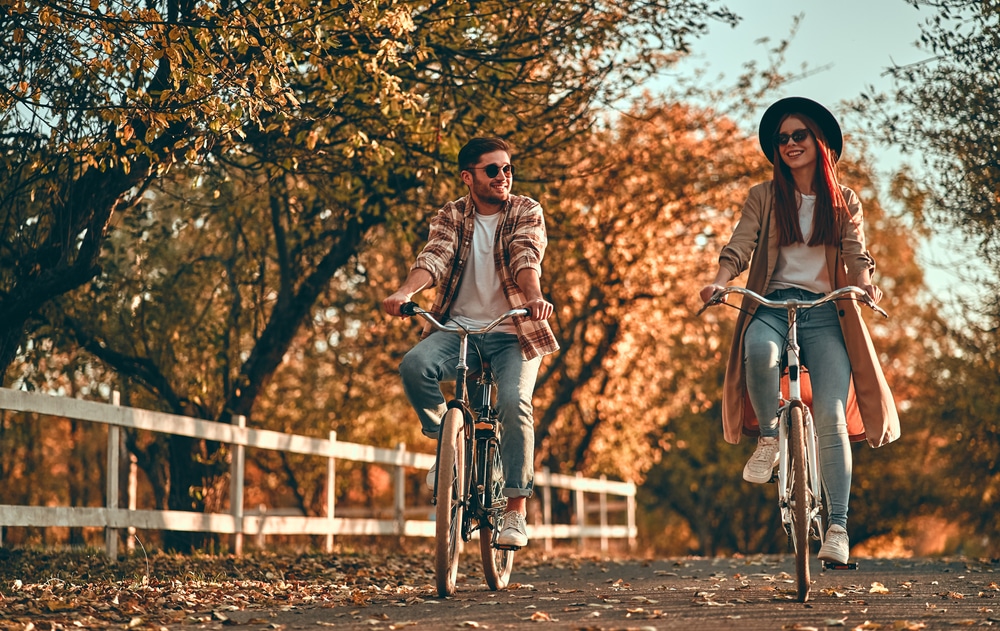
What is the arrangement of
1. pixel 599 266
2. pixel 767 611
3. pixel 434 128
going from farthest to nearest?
pixel 599 266
pixel 434 128
pixel 767 611

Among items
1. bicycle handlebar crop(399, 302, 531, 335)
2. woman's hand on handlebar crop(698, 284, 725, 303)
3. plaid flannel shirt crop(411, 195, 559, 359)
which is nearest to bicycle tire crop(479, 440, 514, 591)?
plaid flannel shirt crop(411, 195, 559, 359)

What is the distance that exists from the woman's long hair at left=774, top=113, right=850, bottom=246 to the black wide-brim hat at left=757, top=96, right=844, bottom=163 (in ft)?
0.10

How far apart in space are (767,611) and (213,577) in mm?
4128

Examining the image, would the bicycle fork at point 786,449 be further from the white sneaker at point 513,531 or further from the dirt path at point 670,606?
the white sneaker at point 513,531

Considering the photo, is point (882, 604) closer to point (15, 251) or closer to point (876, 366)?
point (876, 366)

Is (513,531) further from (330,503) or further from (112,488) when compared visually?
(330,503)

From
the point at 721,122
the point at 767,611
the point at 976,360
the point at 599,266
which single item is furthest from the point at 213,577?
the point at 976,360

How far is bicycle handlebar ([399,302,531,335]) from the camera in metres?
5.83

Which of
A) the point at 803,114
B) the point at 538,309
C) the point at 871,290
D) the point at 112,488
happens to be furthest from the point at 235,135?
the point at 871,290

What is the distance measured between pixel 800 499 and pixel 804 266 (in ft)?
4.20

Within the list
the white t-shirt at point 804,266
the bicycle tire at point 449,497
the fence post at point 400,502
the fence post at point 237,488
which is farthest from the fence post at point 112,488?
the white t-shirt at point 804,266

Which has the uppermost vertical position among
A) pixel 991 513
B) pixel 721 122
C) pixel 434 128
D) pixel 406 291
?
pixel 721 122

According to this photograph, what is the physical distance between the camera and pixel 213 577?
26.5 ft

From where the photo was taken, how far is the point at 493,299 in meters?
6.50
